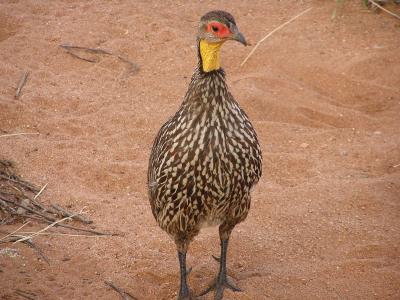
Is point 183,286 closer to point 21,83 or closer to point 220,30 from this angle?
point 220,30

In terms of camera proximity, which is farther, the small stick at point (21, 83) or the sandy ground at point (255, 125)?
the small stick at point (21, 83)

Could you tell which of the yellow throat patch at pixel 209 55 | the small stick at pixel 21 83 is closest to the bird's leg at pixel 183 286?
the yellow throat patch at pixel 209 55

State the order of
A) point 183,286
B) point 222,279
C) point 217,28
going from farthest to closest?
point 222,279 → point 183,286 → point 217,28

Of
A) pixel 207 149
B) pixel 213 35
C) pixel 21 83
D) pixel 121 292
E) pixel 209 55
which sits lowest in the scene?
pixel 121 292

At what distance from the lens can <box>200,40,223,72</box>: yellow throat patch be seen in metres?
3.54

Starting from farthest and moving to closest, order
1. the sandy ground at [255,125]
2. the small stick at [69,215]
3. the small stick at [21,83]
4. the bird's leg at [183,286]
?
1. the small stick at [21,83]
2. the small stick at [69,215]
3. the sandy ground at [255,125]
4. the bird's leg at [183,286]

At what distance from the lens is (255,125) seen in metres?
6.27

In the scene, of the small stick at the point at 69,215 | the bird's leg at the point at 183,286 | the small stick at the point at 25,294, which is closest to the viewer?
the small stick at the point at 25,294

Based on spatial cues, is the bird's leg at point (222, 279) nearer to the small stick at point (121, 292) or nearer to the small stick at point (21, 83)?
the small stick at point (121, 292)

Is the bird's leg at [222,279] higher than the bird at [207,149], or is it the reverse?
the bird at [207,149]

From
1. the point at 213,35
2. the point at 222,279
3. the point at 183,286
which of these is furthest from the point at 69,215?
the point at 213,35

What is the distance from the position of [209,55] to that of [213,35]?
0.12m

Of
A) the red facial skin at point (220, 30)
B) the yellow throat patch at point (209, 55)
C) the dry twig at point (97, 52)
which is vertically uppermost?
the red facial skin at point (220, 30)

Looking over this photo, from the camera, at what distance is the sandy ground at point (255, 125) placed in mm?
Result: 4473
